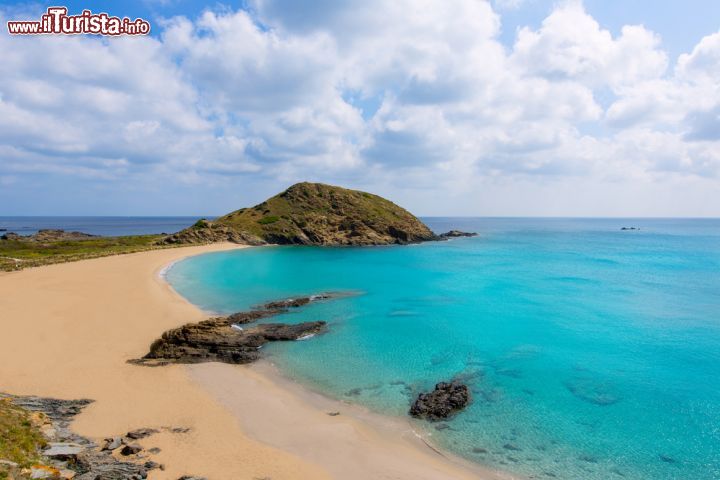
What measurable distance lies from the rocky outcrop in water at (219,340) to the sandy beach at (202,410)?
5.11 ft

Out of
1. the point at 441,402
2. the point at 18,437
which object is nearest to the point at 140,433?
the point at 18,437

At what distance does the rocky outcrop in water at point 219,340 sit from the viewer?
2933 centimetres

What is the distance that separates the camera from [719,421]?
846 inches

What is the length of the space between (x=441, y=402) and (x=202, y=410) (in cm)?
1353

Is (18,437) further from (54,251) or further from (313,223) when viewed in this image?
(313,223)

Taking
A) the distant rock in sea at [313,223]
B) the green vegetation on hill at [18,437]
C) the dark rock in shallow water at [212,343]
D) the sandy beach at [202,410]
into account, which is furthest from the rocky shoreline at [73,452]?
the distant rock in sea at [313,223]

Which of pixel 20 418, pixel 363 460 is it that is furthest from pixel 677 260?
pixel 20 418

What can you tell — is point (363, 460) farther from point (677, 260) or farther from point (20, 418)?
point (677, 260)

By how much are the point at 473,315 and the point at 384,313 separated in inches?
398

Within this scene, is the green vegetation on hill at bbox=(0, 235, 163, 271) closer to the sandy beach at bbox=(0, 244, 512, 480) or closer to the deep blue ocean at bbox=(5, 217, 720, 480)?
the deep blue ocean at bbox=(5, 217, 720, 480)

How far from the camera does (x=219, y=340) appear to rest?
105 feet

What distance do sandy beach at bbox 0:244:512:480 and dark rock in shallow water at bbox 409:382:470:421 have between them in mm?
1849

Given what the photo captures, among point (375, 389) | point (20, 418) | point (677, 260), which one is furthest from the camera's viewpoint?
point (677, 260)

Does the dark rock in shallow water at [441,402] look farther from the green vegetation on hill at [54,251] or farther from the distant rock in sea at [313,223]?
the distant rock in sea at [313,223]
